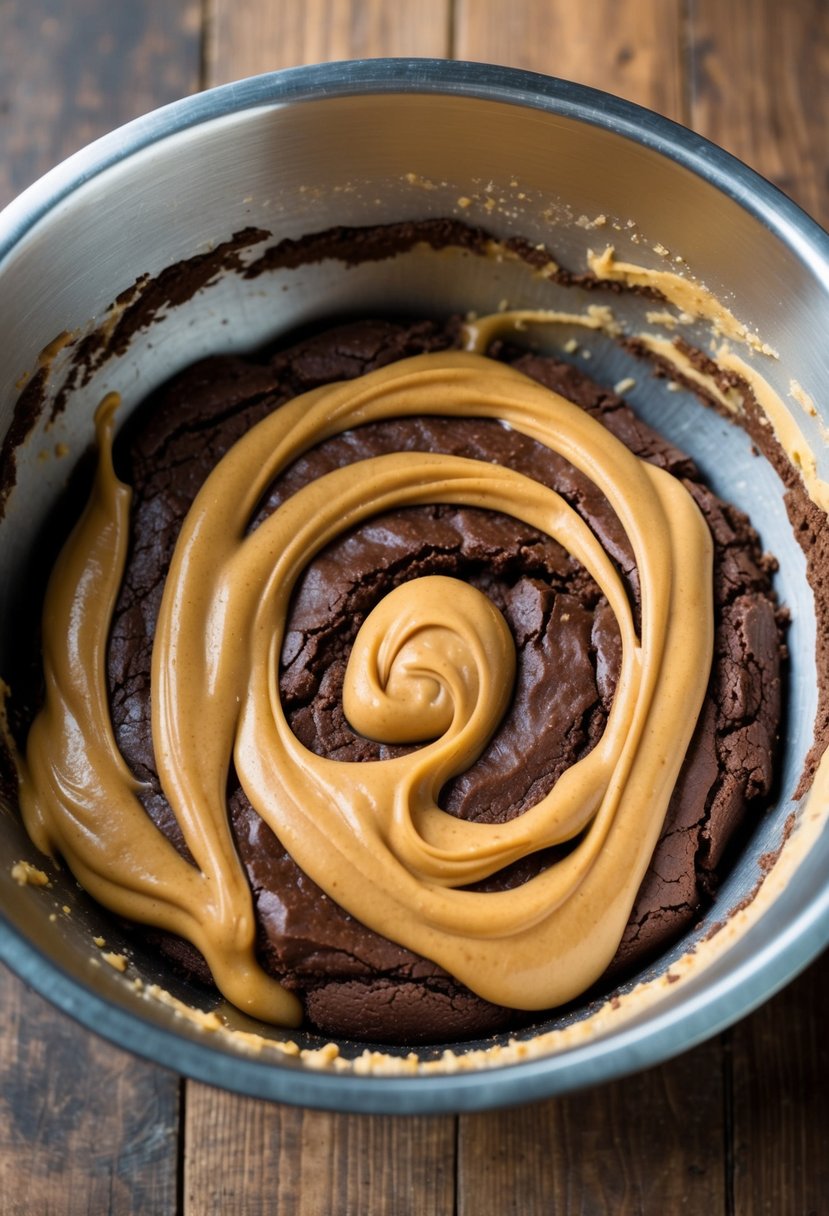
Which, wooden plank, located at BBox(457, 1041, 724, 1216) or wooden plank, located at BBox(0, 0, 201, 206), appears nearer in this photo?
wooden plank, located at BBox(457, 1041, 724, 1216)

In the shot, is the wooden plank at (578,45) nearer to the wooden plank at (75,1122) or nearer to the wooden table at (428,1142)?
the wooden table at (428,1142)

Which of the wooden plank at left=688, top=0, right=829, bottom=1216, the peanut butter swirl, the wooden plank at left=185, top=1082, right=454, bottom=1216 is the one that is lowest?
the wooden plank at left=185, top=1082, right=454, bottom=1216

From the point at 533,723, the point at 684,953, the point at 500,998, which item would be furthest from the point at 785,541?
the point at 500,998

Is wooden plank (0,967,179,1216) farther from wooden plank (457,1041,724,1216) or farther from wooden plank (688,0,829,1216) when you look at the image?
wooden plank (688,0,829,1216)

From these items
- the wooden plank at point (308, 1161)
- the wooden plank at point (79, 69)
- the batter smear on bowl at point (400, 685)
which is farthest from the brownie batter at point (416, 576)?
the wooden plank at point (79, 69)

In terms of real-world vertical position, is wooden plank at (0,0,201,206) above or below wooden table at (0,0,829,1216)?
above

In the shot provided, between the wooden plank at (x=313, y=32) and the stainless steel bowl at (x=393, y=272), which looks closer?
the stainless steel bowl at (x=393, y=272)

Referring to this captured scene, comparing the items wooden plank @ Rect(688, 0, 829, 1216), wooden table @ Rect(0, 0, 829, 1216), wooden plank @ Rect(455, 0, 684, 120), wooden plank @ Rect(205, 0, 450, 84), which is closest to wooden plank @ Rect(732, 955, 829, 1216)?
wooden table @ Rect(0, 0, 829, 1216)
